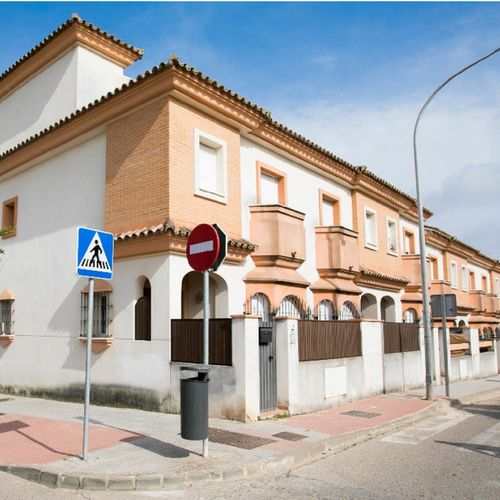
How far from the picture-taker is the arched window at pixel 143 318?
10.8 metres

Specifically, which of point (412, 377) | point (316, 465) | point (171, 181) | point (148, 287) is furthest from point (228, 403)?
point (412, 377)

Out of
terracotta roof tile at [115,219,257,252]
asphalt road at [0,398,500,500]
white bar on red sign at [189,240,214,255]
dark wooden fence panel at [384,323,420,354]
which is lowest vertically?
asphalt road at [0,398,500,500]

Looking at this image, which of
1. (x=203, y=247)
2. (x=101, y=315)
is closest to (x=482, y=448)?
(x=203, y=247)

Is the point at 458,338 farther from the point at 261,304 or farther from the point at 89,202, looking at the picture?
the point at 89,202

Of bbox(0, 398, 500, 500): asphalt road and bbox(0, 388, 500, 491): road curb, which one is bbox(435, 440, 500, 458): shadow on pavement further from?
bbox(0, 388, 500, 491): road curb

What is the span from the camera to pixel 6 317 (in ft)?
49.0

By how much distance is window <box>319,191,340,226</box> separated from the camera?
53.2 feet

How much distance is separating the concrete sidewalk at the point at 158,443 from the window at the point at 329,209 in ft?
22.1

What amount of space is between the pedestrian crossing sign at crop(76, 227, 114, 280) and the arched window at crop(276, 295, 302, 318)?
21.7ft

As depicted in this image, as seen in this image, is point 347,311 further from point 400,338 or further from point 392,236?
point 392,236

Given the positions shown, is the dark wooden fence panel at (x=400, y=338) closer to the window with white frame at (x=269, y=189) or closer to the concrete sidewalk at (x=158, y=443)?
the concrete sidewalk at (x=158, y=443)

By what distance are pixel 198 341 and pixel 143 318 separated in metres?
1.78

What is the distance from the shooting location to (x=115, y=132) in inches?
474

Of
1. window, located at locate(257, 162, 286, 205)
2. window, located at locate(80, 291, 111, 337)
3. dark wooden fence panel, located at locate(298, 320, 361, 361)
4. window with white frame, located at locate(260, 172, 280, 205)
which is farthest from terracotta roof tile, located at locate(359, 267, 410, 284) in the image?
window, located at locate(80, 291, 111, 337)
